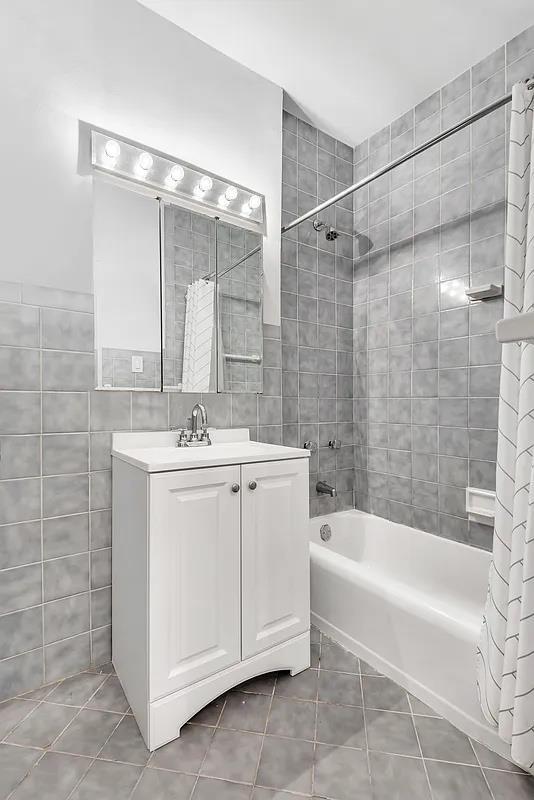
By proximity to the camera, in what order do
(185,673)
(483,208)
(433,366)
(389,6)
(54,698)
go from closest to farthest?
(185,673)
(54,698)
(389,6)
(483,208)
(433,366)

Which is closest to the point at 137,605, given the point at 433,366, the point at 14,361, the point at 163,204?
the point at 14,361

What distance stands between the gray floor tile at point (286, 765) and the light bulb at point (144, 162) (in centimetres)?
211

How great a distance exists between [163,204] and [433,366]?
1.52m

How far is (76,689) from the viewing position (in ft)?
4.86

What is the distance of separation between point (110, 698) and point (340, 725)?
0.78 m

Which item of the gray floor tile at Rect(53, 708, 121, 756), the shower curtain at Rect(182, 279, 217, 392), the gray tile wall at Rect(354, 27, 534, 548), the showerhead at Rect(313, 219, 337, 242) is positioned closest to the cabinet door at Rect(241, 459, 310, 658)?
the gray floor tile at Rect(53, 708, 121, 756)

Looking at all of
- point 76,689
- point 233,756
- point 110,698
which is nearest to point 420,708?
point 233,756

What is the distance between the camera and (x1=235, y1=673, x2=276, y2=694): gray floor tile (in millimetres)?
1501

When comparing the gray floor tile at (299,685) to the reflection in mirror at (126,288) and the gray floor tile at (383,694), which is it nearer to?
the gray floor tile at (383,694)

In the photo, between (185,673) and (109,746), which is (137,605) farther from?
(109,746)

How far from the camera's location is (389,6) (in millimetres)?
1739

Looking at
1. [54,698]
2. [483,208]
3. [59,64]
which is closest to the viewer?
[54,698]

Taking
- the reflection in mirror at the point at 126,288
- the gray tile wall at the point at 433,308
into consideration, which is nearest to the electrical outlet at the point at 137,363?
the reflection in mirror at the point at 126,288

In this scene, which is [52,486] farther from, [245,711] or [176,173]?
[176,173]
